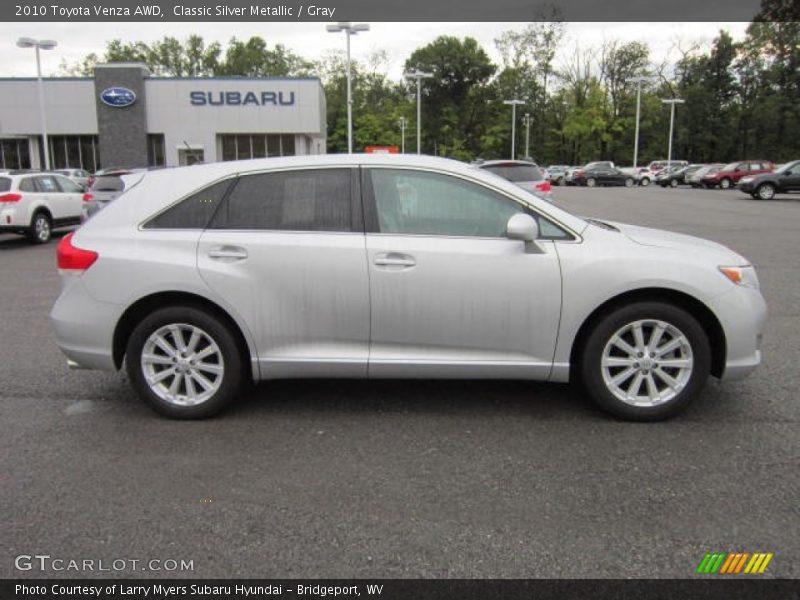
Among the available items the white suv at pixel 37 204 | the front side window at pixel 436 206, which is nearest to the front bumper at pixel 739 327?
the front side window at pixel 436 206

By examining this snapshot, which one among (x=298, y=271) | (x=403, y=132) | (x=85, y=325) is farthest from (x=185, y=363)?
(x=403, y=132)

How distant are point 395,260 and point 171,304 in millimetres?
1496

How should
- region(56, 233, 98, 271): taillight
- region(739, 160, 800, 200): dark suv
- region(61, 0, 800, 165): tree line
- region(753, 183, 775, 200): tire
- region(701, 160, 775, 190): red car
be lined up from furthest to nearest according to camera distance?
region(61, 0, 800, 165): tree line < region(701, 160, 775, 190): red car < region(753, 183, 775, 200): tire < region(739, 160, 800, 200): dark suv < region(56, 233, 98, 271): taillight

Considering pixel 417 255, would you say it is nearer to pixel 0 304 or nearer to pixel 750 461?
pixel 750 461

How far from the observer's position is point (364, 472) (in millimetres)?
3684

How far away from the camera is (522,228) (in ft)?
13.5

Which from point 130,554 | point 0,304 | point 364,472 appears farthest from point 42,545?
point 0,304

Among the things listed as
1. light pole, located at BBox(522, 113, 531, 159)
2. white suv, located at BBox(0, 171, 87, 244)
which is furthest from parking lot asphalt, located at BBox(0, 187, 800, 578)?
light pole, located at BBox(522, 113, 531, 159)

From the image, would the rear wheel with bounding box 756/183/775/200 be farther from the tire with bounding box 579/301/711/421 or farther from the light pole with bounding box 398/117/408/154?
the light pole with bounding box 398/117/408/154

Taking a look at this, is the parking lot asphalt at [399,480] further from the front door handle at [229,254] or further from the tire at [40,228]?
the tire at [40,228]

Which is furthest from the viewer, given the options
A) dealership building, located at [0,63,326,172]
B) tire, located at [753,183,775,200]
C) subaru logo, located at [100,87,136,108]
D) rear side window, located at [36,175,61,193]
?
dealership building, located at [0,63,326,172]

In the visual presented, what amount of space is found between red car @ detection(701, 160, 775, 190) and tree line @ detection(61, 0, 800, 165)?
34.8 m

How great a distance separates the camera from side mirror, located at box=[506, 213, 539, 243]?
4.12 meters

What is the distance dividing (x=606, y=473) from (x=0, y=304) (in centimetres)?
761
